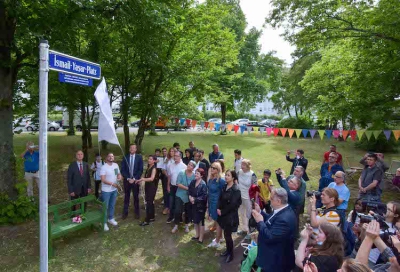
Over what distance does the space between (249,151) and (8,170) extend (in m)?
13.7

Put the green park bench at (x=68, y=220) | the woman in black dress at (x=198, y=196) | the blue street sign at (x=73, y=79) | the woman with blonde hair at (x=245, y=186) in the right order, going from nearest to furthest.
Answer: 1. the blue street sign at (x=73, y=79)
2. the green park bench at (x=68, y=220)
3. the woman in black dress at (x=198, y=196)
4. the woman with blonde hair at (x=245, y=186)

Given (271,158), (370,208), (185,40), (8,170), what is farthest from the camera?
(271,158)

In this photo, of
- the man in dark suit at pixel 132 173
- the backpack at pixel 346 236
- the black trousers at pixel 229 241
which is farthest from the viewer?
the man in dark suit at pixel 132 173

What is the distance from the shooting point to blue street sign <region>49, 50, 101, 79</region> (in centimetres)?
303

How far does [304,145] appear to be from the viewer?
69.0 feet

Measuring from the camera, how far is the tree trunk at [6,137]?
22.3ft

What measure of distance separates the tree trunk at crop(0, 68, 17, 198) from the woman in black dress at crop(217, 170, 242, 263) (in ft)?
18.5

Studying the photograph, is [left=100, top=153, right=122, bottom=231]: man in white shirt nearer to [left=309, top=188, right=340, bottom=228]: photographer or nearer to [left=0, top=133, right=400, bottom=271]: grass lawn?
[left=0, top=133, right=400, bottom=271]: grass lawn

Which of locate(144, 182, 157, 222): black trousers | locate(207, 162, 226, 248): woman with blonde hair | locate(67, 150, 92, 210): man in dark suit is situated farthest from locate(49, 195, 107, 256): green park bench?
locate(207, 162, 226, 248): woman with blonde hair

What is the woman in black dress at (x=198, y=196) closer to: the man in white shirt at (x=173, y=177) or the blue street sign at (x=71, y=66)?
the man in white shirt at (x=173, y=177)

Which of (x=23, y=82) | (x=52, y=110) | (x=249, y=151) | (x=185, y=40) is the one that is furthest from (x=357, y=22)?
(x=52, y=110)

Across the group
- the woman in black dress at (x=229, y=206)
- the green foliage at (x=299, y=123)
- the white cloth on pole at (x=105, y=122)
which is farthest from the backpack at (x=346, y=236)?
the green foliage at (x=299, y=123)

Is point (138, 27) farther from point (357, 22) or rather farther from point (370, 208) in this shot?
point (370, 208)

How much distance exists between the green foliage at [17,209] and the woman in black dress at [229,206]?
17.0 feet
